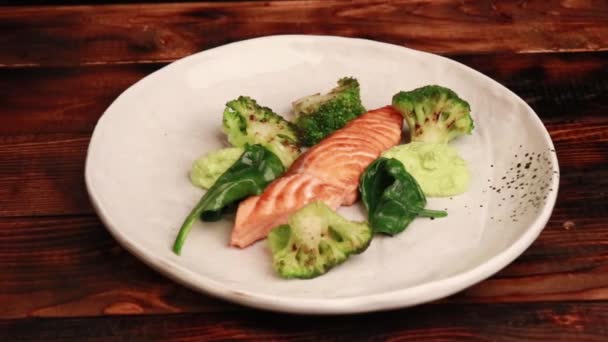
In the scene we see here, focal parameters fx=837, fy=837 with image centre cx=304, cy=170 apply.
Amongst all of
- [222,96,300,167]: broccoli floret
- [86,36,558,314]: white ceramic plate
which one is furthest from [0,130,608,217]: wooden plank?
[222,96,300,167]: broccoli floret

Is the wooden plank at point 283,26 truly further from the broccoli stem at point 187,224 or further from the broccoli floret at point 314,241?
the broccoli floret at point 314,241

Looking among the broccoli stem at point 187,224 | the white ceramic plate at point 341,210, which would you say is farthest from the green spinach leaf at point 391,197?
the broccoli stem at point 187,224

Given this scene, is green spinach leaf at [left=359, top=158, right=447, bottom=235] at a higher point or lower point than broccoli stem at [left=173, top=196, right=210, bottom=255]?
higher

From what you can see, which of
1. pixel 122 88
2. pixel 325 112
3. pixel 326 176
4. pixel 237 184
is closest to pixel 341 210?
pixel 326 176

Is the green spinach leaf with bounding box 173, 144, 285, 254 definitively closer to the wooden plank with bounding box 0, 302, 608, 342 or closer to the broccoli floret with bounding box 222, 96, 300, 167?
the broccoli floret with bounding box 222, 96, 300, 167

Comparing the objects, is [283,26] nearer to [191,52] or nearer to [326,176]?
[191,52]
